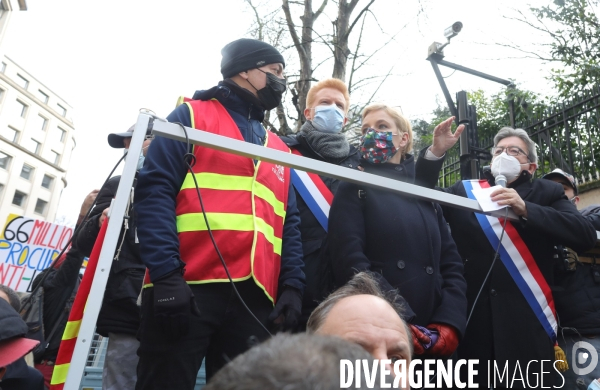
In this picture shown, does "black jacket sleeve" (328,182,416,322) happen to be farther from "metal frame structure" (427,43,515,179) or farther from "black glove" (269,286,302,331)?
"metal frame structure" (427,43,515,179)

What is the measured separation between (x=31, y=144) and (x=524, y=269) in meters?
63.3

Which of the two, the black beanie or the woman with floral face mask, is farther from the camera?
the black beanie

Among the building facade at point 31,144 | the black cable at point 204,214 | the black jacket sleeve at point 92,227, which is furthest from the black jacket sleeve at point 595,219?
the building facade at point 31,144

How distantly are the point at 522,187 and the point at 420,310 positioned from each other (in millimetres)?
1230

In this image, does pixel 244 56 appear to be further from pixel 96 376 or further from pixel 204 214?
pixel 96 376

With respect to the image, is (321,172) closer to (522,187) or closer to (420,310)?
(420,310)

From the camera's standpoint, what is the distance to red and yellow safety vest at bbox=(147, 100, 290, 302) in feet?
7.33

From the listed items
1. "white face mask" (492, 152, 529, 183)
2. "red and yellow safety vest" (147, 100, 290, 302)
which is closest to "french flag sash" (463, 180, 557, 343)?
"white face mask" (492, 152, 529, 183)

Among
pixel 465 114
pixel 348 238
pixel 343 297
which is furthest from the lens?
pixel 465 114

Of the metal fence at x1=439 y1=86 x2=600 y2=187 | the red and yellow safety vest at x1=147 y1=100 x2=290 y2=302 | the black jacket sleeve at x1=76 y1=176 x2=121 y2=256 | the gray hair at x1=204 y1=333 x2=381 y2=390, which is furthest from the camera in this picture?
the metal fence at x1=439 y1=86 x2=600 y2=187

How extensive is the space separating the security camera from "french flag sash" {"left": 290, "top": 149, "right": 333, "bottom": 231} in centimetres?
315

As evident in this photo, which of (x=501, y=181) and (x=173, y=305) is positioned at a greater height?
(x=501, y=181)

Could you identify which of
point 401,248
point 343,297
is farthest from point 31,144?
point 343,297

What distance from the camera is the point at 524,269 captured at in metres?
2.93
